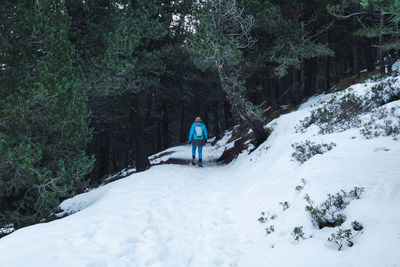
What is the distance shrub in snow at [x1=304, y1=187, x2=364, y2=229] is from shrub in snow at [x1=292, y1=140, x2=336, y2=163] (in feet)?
8.72

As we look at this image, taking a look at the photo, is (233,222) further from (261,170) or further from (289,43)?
(289,43)

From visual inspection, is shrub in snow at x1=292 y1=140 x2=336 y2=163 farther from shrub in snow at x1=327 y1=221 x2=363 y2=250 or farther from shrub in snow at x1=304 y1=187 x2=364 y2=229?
shrub in snow at x1=327 y1=221 x2=363 y2=250

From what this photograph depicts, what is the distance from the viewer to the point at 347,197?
12.4 feet

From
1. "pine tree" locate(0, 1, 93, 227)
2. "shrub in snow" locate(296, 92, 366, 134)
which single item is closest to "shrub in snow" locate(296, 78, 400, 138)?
"shrub in snow" locate(296, 92, 366, 134)

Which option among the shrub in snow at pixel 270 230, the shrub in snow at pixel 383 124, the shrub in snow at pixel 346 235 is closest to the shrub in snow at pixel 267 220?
the shrub in snow at pixel 270 230

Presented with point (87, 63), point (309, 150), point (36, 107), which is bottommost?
point (309, 150)

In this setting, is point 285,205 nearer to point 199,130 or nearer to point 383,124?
point 383,124

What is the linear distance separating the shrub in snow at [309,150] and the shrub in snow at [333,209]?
8.72 feet

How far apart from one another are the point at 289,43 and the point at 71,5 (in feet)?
32.3

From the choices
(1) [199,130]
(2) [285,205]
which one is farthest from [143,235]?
(1) [199,130]

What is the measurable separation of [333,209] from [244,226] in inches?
67.9

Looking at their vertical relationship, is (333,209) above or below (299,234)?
above

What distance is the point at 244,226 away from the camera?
4809 mm

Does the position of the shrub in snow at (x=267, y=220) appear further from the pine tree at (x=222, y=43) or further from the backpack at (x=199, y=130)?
the backpack at (x=199, y=130)
